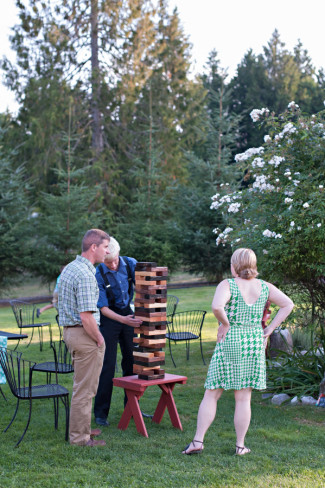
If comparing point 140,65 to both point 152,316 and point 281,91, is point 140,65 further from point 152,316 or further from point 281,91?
point 152,316

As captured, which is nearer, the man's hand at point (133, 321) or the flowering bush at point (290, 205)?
the man's hand at point (133, 321)

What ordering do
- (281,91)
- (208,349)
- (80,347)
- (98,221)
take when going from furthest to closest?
(281,91), (98,221), (208,349), (80,347)

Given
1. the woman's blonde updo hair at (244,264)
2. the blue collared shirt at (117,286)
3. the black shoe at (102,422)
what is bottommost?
the black shoe at (102,422)

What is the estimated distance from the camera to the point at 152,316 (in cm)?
494

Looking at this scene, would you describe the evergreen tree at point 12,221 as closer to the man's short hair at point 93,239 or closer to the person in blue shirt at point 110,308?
the person in blue shirt at point 110,308

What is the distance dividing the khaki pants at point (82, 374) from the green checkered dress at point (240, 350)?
3.08 ft

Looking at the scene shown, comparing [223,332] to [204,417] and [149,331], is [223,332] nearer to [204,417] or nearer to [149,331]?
[204,417]

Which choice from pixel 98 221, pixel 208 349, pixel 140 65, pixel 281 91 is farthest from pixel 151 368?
pixel 281 91

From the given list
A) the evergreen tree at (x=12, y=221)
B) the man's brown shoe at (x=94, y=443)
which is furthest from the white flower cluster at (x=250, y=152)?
the evergreen tree at (x=12, y=221)

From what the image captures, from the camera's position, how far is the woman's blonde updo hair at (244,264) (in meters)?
4.35

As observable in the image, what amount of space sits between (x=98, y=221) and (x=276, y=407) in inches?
507

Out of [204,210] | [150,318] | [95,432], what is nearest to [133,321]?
[150,318]

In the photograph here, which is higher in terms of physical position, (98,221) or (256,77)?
(256,77)

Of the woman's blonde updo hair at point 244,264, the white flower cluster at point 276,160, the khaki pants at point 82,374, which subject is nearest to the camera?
the woman's blonde updo hair at point 244,264
